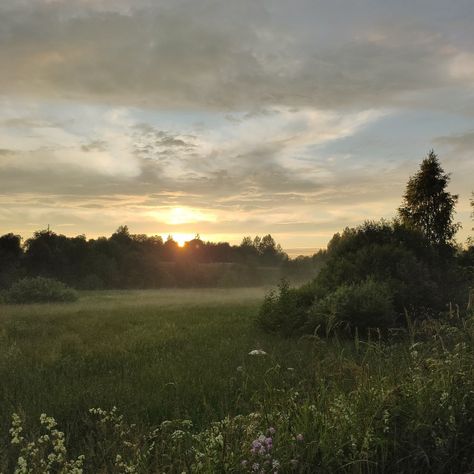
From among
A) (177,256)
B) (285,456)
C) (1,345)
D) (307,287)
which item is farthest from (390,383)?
(177,256)

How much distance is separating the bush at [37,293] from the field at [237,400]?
2044 cm

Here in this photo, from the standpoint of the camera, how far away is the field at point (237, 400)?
13.8ft

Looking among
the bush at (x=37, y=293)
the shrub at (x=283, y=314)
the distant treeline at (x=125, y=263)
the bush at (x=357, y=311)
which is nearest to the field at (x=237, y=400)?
the bush at (x=357, y=311)

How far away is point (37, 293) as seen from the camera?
118ft

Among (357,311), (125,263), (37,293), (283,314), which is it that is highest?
(125,263)

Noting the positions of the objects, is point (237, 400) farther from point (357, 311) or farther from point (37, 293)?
point (37, 293)

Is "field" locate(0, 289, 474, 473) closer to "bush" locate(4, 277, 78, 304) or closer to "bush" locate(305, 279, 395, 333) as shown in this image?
"bush" locate(305, 279, 395, 333)

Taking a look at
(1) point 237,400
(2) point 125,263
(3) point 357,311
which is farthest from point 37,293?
(2) point 125,263

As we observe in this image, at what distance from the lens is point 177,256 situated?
8906 cm

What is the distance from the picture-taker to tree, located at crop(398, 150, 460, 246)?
35.8 m

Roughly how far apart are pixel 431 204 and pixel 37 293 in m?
31.2

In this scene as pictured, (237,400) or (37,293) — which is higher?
(237,400)

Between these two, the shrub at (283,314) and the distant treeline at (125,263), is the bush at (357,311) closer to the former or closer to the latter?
the shrub at (283,314)

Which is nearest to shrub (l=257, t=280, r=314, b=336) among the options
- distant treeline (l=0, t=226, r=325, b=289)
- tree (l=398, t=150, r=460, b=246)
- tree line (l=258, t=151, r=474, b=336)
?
tree line (l=258, t=151, r=474, b=336)
